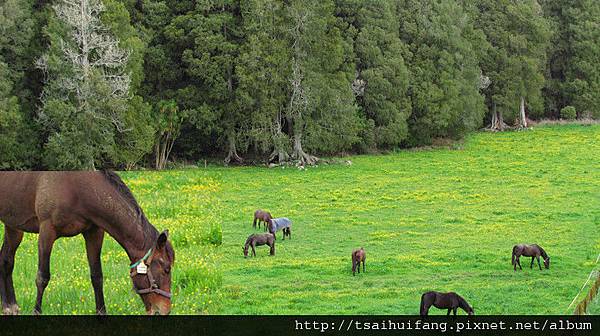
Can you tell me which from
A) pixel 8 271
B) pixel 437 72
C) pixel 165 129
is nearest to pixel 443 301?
pixel 8 271

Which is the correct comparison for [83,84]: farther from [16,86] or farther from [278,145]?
[278,145]

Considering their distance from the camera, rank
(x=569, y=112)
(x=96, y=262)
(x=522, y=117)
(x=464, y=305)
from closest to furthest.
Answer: (x=96, y=262) < (x=464, y=305) < (x=522, y=117) < (x=569, y=112)

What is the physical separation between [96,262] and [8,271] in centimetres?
82

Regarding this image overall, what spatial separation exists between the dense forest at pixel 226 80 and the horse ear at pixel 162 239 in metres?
22.3

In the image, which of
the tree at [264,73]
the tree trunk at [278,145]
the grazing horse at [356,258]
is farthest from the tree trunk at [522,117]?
the grazing horse at [356,258]

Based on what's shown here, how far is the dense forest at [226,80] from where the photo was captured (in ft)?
92.6

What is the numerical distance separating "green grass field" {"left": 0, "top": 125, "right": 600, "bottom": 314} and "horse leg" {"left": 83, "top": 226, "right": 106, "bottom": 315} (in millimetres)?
186

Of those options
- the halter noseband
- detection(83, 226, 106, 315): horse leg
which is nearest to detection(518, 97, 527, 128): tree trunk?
detection(83, 226, 106, 315): horse leg

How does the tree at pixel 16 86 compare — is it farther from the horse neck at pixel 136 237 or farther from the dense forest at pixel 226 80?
the horse neck at pixel 136 237

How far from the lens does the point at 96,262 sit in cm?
654

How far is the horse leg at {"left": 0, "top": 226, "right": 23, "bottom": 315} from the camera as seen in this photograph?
263 inches

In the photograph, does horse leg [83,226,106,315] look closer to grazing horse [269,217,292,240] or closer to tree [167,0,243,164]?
grazing horse [269,217,292,240]

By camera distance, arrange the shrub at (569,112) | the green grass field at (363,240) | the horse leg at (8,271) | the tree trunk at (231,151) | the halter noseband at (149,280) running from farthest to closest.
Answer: the shrub at (569,112)
the tree trunk at (231,151)
the green grass field at (363,240)
the horse leg at (8,271)
the halter noseband at (149,280)

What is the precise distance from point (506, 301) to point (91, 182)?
24.6 feet
